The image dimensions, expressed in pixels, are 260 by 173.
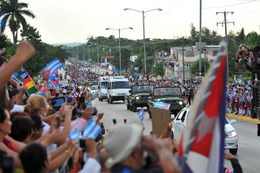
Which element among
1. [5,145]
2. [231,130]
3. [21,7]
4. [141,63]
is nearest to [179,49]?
[141,63]

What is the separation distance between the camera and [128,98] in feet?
118

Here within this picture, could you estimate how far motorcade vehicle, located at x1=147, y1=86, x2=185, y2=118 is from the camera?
85.8 ft

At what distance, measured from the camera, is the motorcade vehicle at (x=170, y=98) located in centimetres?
2615

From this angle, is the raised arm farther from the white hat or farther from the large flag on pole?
the large flag on pole

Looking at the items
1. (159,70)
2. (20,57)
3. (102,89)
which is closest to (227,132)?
(20,57)

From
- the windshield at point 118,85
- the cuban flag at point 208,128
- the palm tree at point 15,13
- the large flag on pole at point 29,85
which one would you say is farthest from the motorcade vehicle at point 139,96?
the palm tree at point 15,13

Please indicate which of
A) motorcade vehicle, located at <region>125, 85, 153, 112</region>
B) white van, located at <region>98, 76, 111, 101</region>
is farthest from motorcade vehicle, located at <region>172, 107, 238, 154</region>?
white van, located at <region>98, 76, 111, 101</region>

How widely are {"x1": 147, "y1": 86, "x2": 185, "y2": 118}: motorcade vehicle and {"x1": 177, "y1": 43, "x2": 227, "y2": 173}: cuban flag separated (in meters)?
22.0

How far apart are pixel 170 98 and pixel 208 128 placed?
74.7ft

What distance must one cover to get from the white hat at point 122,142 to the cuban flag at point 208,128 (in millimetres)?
418

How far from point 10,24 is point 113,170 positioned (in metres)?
85.4

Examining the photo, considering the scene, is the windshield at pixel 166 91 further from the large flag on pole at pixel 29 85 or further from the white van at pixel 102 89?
the white van at pixel 102 89

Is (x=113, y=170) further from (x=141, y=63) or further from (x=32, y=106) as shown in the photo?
(x=141, y=63)

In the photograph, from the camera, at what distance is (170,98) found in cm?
2653
